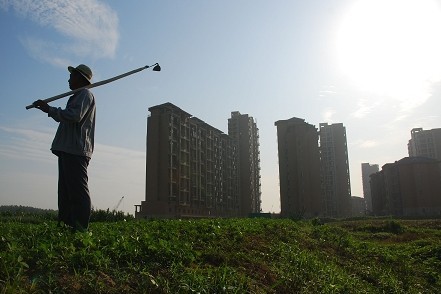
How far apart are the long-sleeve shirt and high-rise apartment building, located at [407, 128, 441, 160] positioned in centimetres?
9723

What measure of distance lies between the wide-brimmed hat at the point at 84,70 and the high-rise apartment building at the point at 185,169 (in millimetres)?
45223

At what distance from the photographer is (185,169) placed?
57.9 m

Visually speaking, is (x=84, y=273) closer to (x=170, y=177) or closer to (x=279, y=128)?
(x=170, y=177)

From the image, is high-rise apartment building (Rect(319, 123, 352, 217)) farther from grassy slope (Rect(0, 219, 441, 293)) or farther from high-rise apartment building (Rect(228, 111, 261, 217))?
grassy slope (Rect(0, 219, 441, 293))

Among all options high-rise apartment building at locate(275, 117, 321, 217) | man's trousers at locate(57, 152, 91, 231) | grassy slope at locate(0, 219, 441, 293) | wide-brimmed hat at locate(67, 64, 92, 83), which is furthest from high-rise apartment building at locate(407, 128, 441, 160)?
man's trousers at locate(57, 152, 91, 231)

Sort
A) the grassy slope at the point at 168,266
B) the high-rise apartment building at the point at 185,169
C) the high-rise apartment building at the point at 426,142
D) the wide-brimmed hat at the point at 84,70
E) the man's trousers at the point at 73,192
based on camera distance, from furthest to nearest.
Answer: the high-rise apartment building at the point at 426,142, the high-rise apartment building at the point at 185,169, the wide-brimmed hat at the point at 84,70, the man's trousers at the point at 73,192, the grassy slope at the point at 168,266

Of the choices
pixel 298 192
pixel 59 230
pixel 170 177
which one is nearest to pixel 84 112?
pixel 59 230

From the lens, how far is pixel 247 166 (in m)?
79.1

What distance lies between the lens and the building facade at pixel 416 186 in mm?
65812

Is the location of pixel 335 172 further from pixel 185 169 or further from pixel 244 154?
pixel 185 169

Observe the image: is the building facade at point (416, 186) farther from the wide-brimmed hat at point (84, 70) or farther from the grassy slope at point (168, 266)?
the wide-brimmed hat at point (84, 70)

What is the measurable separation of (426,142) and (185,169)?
6251cm

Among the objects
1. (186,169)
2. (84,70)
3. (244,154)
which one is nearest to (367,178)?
(244,154)

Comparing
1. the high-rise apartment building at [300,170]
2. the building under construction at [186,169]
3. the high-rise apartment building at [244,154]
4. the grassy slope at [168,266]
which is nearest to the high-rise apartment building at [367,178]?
the high-rise apartment building at [244,154]
